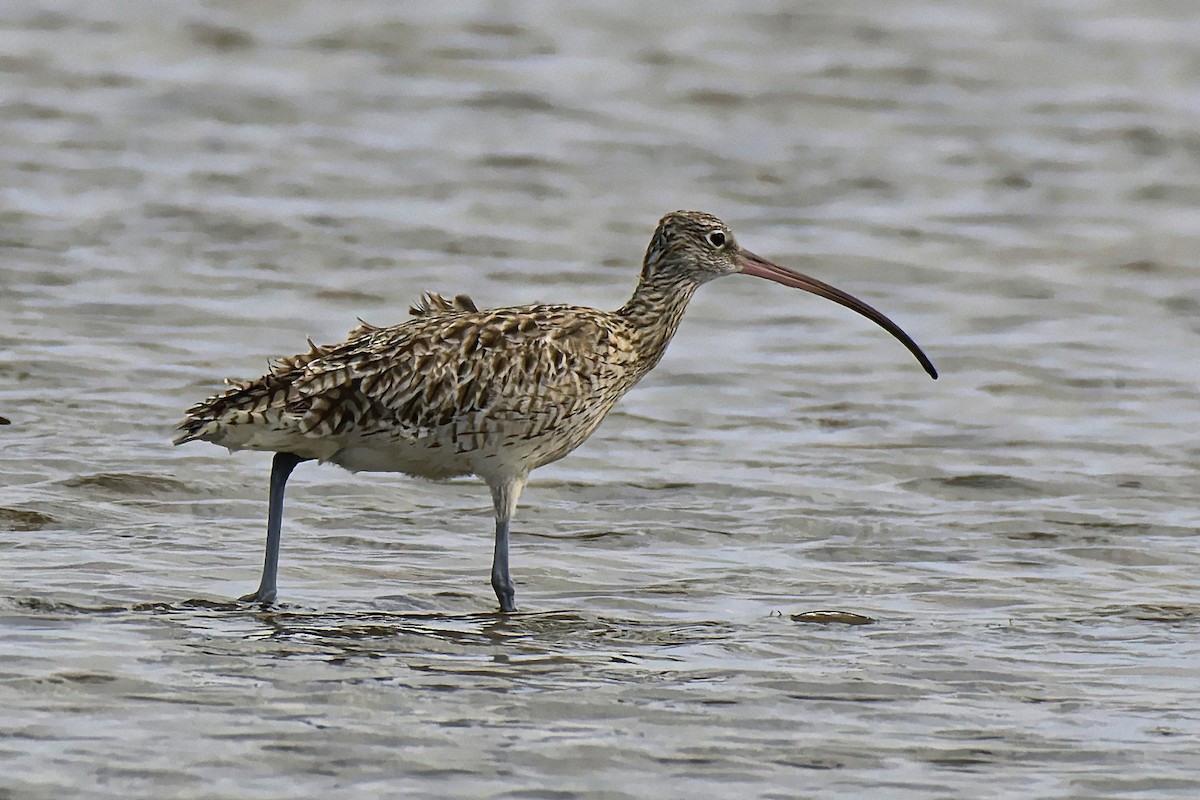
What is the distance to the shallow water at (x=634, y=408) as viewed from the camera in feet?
23.6

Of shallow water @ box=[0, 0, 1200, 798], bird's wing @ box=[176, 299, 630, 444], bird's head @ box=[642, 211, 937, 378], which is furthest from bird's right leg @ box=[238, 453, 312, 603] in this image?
bird's head @ box=[642, 211, 937, 378]

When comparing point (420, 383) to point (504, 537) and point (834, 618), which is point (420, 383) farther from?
point (834, 618)

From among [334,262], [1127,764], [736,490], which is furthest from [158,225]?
[1127,764]

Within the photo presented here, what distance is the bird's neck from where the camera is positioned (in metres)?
9.88

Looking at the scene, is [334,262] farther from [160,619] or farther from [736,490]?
[160,619]

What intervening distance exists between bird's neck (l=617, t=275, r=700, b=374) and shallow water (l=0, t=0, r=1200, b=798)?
0.94 m

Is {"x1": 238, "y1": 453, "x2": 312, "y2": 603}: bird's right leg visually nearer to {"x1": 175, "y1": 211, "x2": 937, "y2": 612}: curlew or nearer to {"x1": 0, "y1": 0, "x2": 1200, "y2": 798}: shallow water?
{"x1": 175, "y1": 211, "x2": 937, "y2": 612}: curlew

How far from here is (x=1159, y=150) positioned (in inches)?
787

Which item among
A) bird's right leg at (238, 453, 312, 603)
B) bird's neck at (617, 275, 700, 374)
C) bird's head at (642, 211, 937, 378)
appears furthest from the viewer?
bird's head at (642, 211, 937, 378)

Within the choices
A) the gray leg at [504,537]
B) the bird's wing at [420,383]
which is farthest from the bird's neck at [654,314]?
the gray leg at [504,537]

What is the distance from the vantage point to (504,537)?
30.2 feet

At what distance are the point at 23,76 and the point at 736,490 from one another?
39.1 feet

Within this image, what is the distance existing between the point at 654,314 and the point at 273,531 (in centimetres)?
191

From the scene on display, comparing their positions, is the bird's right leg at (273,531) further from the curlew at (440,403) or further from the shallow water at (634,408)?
the shallow water at (634,408)
